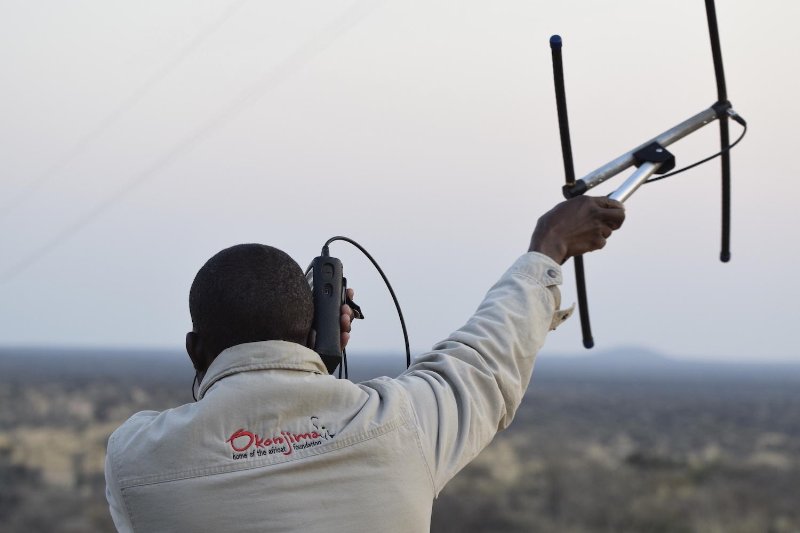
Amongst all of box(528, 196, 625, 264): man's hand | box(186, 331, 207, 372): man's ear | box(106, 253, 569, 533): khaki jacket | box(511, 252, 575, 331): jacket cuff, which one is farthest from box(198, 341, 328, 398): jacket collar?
box(528, 196, 625, 264): man's hand

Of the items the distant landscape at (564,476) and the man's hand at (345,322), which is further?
the distant landscape at (564,476)

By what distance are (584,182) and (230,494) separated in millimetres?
1369

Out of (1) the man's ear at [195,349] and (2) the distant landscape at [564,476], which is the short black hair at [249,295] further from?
(2) the distant landscape at [564,476]

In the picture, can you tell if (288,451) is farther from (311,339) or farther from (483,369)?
(483,369)

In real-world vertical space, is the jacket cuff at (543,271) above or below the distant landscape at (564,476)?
above

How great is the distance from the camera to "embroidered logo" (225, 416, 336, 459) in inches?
100

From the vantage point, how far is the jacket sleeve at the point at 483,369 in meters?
2.77

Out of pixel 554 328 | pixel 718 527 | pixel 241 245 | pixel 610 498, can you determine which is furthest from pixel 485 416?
pixel 610 498

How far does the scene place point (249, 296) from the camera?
266cm

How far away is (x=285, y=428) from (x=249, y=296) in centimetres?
33

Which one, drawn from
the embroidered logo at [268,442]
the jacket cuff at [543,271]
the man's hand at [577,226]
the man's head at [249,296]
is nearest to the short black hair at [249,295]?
the man's head at [249,296]

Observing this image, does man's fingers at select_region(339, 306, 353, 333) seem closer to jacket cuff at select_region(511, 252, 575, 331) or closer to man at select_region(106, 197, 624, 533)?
man at select_region(106, 197, 624, 533)

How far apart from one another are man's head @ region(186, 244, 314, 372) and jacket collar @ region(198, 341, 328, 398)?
46 millimetres

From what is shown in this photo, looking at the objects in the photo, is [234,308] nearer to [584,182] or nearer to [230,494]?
[230,494]
